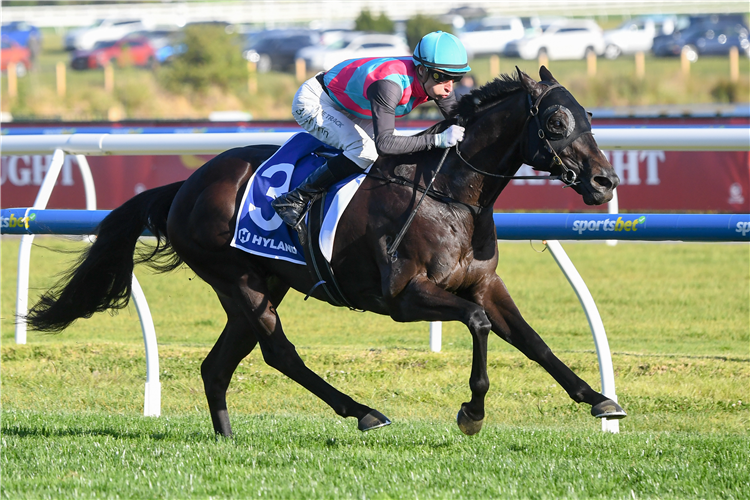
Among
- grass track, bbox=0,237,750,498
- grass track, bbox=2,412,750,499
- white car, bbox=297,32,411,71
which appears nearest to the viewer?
grass track, bbox=2,412,750,499

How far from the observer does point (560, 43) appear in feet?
118

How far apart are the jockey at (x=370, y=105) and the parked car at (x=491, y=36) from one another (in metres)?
33.5

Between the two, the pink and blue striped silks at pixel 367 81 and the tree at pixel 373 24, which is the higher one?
the tree at pixel 373 24

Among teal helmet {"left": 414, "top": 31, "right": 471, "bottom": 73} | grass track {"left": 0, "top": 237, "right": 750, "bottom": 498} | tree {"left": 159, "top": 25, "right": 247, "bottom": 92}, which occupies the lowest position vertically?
grass track {"left": 0, "top": 237, "right": 750, "bottom": 498}

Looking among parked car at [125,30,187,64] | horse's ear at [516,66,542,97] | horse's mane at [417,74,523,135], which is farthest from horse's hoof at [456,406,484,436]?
parked car at [125,30,187,64]

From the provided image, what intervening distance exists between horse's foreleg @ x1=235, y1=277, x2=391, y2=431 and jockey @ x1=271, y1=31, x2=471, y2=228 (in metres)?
0.45

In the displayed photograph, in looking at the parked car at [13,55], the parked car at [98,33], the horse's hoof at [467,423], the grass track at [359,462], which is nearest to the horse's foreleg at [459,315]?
the horse's hoof at [467,423]

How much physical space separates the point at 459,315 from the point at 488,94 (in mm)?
971

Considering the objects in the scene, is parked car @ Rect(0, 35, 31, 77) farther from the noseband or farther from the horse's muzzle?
the horse's muzzle

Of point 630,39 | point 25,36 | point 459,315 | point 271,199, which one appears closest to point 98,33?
point 25,36

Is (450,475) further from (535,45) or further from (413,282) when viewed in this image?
(535,45)

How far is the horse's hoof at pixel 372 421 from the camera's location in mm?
3990

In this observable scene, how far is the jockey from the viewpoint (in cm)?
402

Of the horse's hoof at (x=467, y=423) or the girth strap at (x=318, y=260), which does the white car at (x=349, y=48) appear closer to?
the girth strap at (x=318, y=260)
